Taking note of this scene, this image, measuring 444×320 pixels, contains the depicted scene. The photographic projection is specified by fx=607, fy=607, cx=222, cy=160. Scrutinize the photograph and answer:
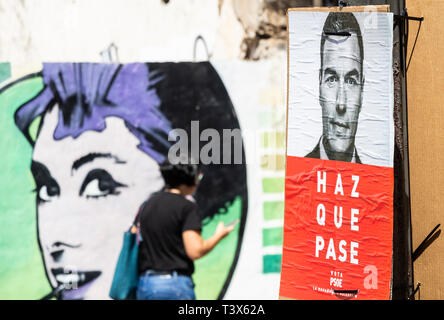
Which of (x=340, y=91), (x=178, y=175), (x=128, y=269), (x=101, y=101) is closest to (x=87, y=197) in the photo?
(x=101, y=101)

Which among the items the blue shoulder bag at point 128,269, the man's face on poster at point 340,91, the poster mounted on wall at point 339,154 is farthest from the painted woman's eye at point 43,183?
the man's face on poster at point 340,91

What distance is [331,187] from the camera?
13.4 ft

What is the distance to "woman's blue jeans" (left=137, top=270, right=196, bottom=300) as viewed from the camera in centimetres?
408

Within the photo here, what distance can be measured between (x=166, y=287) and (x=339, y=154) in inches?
57.6

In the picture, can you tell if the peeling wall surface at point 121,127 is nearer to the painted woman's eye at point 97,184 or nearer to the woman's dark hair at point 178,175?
the painted woman's eye at point 97,184

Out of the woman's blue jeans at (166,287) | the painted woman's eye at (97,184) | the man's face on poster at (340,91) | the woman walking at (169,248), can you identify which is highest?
the man's face on poster at (340,91)

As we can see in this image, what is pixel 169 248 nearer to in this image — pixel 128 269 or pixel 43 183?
pixel 128 269

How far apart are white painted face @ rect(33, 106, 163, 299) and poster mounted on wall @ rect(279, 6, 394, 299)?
4.48ft

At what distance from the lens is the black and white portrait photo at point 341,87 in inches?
154

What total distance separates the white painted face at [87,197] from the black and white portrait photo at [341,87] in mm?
1442

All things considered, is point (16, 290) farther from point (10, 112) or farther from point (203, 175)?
point (203, 175)

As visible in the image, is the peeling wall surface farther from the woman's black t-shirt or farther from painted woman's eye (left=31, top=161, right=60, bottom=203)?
the woman's black t-shirt

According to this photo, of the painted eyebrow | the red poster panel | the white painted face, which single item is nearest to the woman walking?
the red poster panel
